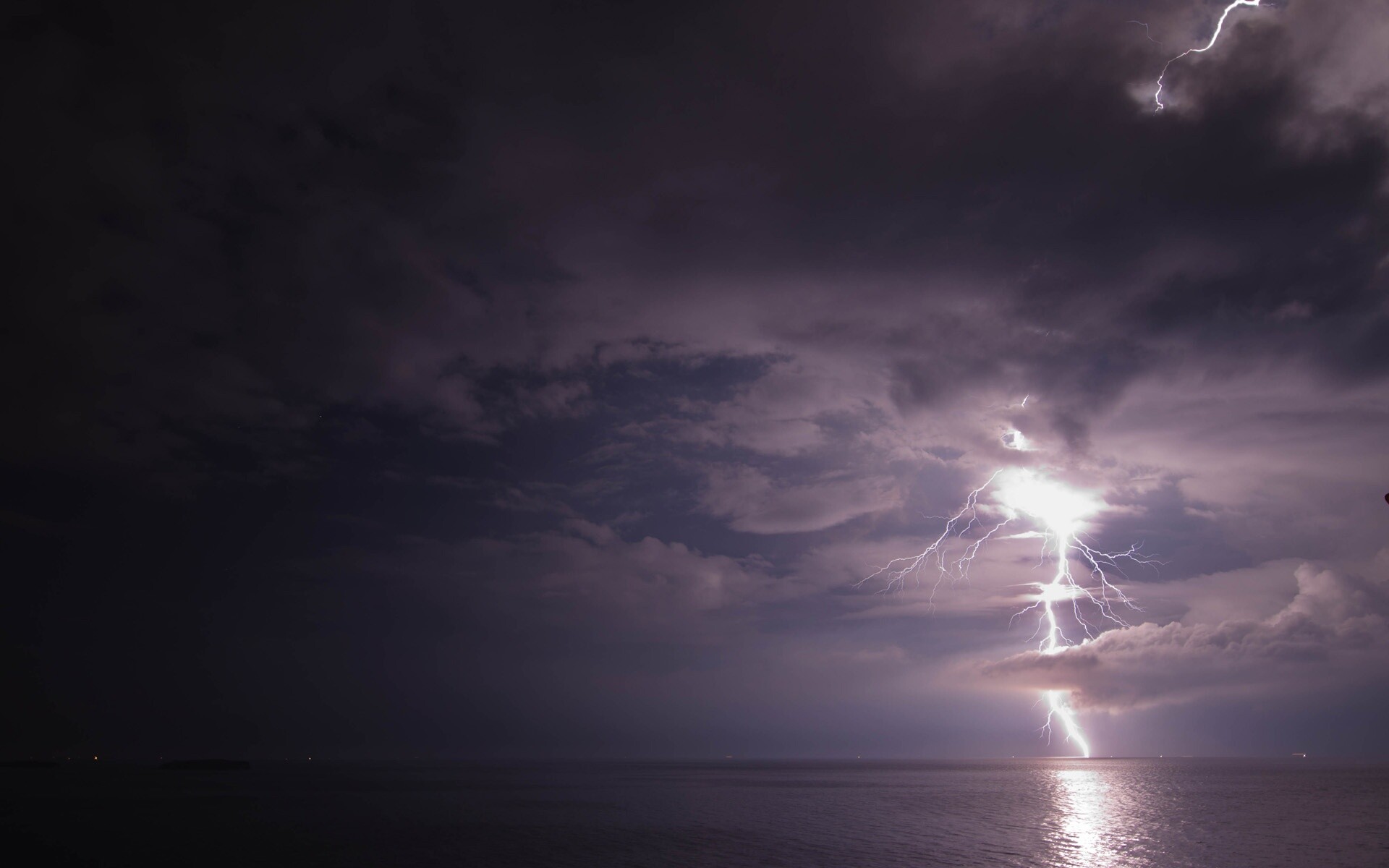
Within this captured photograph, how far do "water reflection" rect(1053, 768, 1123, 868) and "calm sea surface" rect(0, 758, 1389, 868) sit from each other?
25 cm

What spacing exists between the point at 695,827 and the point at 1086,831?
28448mm

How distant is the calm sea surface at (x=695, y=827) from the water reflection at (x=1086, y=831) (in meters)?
0.25

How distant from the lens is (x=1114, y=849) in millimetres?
44938

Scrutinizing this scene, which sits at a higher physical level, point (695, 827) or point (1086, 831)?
point (1086, 831)

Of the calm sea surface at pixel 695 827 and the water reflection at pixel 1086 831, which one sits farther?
the water reflection at pixel 1086 831

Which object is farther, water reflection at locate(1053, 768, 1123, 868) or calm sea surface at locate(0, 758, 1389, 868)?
water reflection at locate(1053, 768, 1123, 868)

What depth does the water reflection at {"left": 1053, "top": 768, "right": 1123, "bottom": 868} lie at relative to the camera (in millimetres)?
41594

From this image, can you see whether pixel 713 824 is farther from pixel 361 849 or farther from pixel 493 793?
pixel 493 793

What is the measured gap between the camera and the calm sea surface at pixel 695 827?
1626 inches

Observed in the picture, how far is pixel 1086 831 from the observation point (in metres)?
54.4

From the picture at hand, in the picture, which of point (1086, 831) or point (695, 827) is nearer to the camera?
point (1086, 831)

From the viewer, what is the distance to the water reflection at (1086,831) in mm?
41594

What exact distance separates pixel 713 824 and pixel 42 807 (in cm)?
6555

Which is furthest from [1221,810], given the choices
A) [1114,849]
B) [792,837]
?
[792,837]
